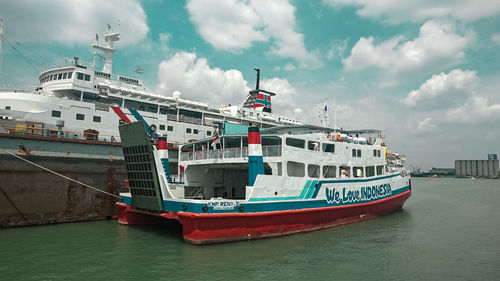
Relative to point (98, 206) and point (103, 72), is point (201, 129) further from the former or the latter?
point (98, 206)

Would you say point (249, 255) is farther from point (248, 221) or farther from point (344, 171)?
point (344, 171)

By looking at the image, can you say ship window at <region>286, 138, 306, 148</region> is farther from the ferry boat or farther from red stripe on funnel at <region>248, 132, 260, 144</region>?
red stripe on funnel at <region>248, 132, 260, 144</region>

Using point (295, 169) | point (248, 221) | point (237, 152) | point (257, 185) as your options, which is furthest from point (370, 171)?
point (248, 221)

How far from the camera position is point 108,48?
31.5 m

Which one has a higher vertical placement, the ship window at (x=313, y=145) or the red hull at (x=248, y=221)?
the ship window at (x=313, y=145)

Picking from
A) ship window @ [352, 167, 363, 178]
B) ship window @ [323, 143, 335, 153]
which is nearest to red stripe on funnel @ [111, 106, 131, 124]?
ship window @ [323, 143, 335, 153]

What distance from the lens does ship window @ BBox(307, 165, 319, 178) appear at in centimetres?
1689

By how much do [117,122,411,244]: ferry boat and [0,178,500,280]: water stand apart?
2.72ft

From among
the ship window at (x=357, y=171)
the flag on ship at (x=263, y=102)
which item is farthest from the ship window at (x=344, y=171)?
the flag on ship at (x=263, y=102)

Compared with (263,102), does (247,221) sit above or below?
below

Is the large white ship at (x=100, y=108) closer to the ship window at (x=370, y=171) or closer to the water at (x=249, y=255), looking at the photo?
the water at (x=249, y=255)

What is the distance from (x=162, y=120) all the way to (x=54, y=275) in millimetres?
21103

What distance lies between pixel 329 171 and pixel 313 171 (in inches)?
56.6

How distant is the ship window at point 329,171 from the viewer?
17.7 meters
